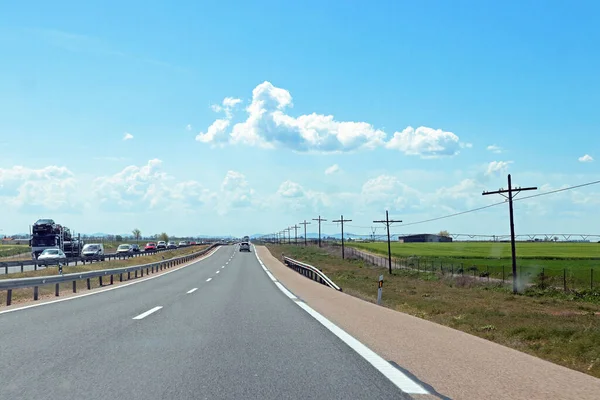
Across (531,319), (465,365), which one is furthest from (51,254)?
(465,365)

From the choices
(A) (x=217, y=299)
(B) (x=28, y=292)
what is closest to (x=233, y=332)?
(A) (x=217, y=299)

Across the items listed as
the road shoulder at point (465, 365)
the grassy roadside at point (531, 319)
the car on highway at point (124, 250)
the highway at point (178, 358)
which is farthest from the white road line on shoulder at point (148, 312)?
the car on highway at point (124, 250)

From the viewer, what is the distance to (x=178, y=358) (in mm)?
7402

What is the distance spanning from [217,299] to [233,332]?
7.83 metres

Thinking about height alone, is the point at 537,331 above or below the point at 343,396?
below

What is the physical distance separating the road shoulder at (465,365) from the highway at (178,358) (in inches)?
25.0

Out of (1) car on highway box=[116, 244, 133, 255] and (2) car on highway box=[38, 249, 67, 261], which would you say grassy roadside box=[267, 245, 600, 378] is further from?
(1) car on highway box=[116, 244, 133, 255]

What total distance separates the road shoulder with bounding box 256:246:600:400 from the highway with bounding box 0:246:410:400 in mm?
635

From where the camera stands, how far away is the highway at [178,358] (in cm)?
566

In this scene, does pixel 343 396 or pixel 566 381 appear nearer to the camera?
pixel 343 396

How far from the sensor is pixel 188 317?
40.9ft

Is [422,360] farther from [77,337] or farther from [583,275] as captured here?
[583,275]

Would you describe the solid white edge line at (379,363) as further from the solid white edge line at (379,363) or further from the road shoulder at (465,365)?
the road shoulder at (465,365)

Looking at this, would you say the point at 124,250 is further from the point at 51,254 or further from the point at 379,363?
the point at 379,363
